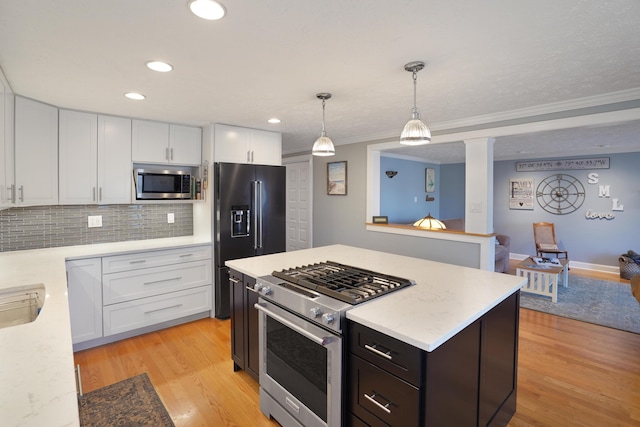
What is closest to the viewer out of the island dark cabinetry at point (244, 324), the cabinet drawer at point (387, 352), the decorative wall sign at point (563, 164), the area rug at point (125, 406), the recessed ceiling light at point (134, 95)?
the cabinet drawer at point (387, 352)

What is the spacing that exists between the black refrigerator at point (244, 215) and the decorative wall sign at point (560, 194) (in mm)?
5638

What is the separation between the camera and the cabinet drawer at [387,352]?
1263mm

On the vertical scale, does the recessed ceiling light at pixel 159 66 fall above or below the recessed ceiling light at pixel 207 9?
above

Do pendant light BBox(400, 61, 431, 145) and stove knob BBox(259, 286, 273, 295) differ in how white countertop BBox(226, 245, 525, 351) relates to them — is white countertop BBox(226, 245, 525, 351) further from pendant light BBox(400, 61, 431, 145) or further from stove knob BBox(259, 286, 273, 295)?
pendant light BBox(400, 61, 431, 145)

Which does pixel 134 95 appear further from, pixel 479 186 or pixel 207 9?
pixel 479 186

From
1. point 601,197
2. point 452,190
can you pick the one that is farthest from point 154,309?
point 601,197

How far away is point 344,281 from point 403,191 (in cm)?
491

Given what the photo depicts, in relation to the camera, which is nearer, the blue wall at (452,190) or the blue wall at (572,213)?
the blue wall at (572,213)

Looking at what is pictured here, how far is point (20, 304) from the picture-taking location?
189cm

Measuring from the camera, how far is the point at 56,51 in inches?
71.6

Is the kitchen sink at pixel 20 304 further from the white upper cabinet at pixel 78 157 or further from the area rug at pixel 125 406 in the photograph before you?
the white upper cabinet at pixel 78 157

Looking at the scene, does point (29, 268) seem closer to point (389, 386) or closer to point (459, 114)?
point (389, 386)

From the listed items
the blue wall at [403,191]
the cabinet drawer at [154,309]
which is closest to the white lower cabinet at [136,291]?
the cabinet drawer at [154,309]

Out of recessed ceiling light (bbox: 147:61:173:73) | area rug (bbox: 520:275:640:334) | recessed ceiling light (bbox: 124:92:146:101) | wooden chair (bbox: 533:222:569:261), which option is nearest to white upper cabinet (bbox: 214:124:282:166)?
recessed ceiling light (bbox: 124:92:146:101)
